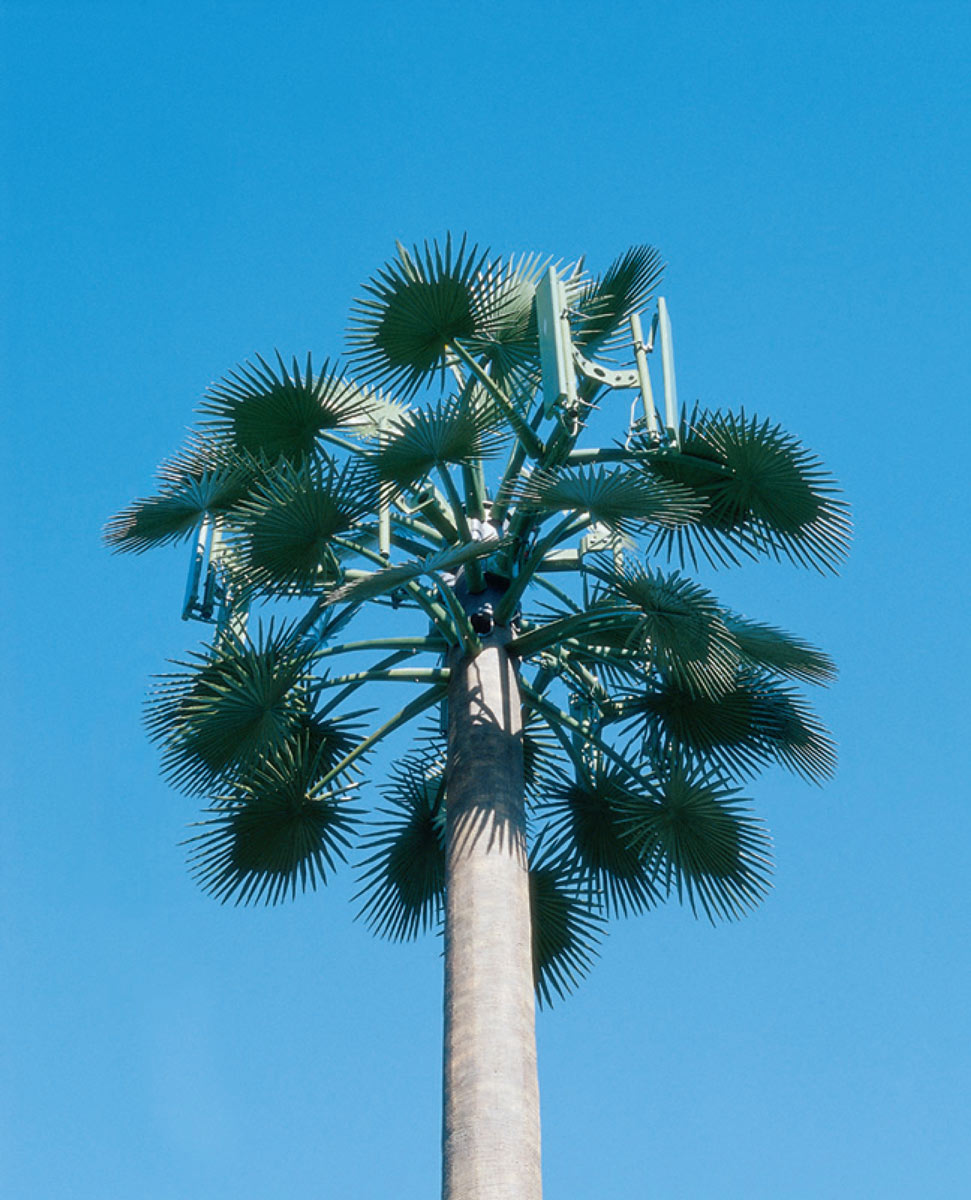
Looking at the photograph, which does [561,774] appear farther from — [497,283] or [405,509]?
[497,283]

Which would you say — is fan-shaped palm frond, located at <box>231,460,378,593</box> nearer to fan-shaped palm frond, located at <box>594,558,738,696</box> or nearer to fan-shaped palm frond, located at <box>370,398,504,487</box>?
fan-shaped palm frond, located at <box>370,398,504,487</box>

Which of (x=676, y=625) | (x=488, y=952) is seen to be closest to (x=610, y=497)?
(x=676, y=625)

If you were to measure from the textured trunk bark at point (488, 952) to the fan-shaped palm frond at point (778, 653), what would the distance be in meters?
1.55

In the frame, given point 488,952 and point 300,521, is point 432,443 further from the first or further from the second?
point 488,952

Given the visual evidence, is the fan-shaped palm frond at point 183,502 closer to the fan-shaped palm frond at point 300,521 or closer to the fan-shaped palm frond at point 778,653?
the fan-shaped palm frond at point 300,521

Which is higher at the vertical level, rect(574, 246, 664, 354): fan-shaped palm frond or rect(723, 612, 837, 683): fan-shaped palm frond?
rect(574, 246, 664, 354): fan-shaped palm frond

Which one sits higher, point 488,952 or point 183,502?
point 183,502

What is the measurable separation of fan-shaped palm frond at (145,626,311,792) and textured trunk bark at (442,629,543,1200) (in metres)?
1.10

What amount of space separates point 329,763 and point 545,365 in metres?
3.21

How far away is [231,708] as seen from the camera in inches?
440

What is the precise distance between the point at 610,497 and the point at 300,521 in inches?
76.2

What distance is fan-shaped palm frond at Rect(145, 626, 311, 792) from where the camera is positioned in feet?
36.5

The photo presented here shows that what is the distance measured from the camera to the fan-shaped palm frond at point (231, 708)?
438 inches

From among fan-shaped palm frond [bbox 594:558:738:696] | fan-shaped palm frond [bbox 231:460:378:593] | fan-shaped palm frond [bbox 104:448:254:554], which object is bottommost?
fan-shaped palm frond [bbox 594:558:738:696]
